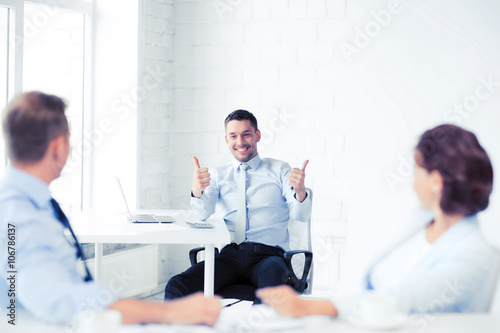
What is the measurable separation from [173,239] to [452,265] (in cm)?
130

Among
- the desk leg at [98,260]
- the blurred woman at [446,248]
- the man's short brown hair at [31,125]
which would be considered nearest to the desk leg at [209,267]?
the desk leg at [98,260]

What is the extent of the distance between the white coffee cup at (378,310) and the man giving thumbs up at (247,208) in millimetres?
1298

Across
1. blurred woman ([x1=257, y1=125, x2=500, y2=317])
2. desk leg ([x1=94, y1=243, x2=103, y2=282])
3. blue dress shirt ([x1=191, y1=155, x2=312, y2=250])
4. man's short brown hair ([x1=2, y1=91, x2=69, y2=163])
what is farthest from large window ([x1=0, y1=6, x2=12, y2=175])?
blurred woman ([x1=257, y1=125, x2=500, y2=317])

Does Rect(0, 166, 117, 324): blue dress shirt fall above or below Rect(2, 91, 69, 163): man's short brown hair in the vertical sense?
below

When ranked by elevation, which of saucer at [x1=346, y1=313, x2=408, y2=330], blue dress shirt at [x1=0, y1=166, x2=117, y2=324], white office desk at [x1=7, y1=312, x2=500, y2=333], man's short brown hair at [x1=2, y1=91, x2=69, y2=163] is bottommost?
white office desk at [x1=7, y1=312, x2=500, y2=333]

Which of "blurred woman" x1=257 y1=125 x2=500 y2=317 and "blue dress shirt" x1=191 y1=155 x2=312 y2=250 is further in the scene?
"blue dress shirt" x1=191 y1=155 x2=312 y2=250

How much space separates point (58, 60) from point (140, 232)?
1612 mm

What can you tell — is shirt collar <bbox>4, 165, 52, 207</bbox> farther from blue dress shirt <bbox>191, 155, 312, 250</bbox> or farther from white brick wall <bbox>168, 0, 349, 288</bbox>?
white brick wall <bbox>168, 0, 349, 288</bbox>

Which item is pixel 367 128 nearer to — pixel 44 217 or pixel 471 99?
pixel 471 99

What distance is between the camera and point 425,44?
158cm

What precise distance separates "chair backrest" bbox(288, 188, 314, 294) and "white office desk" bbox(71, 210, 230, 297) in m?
0.37

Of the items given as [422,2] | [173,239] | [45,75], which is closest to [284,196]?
[173,239]

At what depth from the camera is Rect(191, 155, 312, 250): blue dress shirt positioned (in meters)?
2.62

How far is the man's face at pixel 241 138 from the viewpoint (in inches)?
105
